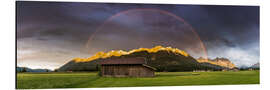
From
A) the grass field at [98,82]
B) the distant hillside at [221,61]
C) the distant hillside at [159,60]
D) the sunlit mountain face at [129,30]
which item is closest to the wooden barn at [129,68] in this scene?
the distant hillside at [159,60]

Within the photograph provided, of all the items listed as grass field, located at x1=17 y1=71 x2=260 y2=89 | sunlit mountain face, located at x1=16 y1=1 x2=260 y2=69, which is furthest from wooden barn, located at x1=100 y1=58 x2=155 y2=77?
grass field, located at x1=17 y1=71 x2=260 y2=89

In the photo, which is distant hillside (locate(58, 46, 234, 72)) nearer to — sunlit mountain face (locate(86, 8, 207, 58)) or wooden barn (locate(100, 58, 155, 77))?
sunlit mountain face (locate(86, 8, 207, 58))

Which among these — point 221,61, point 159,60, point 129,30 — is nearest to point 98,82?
point 129,30

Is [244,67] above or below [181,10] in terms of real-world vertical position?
below

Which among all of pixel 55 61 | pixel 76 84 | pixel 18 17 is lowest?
pixel 76 84

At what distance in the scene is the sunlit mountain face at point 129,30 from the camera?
2330cm

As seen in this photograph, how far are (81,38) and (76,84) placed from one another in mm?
5370

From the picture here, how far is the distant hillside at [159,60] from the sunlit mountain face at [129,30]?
43 cm

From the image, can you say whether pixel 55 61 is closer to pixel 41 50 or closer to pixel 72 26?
pixel 41 50

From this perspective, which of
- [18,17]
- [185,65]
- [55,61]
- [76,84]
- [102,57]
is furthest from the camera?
[185,65]

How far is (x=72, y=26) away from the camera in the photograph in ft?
80.3

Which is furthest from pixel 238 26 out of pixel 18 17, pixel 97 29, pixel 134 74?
pixel 18 17

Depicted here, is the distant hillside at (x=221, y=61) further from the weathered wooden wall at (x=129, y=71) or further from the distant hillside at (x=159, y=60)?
the weathered wooden wall at (x=129, y=71)

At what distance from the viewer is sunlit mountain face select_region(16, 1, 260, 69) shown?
917 inches
